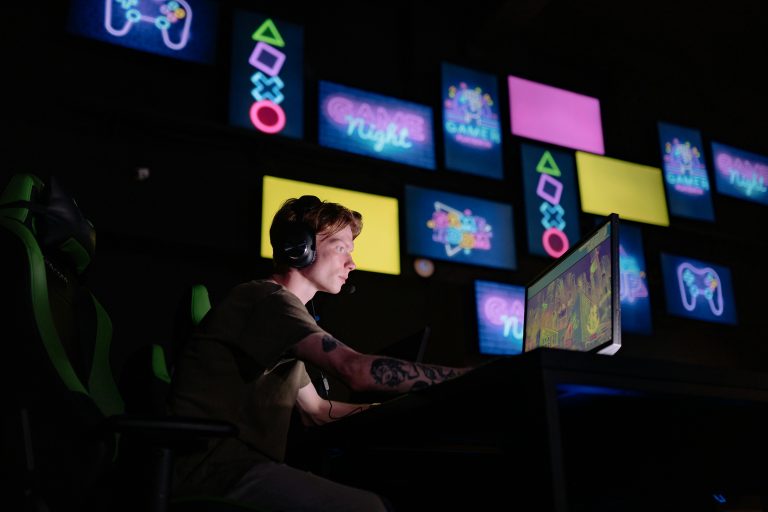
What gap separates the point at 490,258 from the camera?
4.13 m

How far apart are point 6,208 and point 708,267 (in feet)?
15.0

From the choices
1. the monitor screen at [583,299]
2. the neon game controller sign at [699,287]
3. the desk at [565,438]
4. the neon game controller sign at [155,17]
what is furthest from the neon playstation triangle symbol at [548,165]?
the desk at [565,438]

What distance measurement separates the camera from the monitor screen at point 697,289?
4.68 m

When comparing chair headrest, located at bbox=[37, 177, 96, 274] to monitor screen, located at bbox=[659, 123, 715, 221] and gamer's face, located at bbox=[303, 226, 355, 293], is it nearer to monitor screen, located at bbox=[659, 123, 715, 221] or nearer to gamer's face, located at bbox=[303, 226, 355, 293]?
gamer's face, located at bbox=[303, 226, 355, 293]

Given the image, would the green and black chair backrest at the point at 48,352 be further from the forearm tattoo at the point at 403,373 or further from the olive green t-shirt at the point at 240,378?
the forearm tattoo at the point at 403,373

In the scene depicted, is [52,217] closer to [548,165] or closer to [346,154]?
[346,154]

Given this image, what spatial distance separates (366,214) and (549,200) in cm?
133

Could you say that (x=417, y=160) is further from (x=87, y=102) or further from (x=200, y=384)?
(x=200, y=384)

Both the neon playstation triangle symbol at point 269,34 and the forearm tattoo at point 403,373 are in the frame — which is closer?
the forearm tattoo at point 403,373

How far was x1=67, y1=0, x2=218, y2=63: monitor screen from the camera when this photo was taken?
3.55 m

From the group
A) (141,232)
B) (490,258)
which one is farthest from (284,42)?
(490,258)

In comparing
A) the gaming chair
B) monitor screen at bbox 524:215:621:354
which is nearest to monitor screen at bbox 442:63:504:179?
monitor screen at bbox 524:215:621:354

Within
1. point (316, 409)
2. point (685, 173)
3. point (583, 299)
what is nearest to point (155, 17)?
point (316, 409)

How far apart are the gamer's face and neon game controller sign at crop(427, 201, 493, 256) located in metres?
2.17
